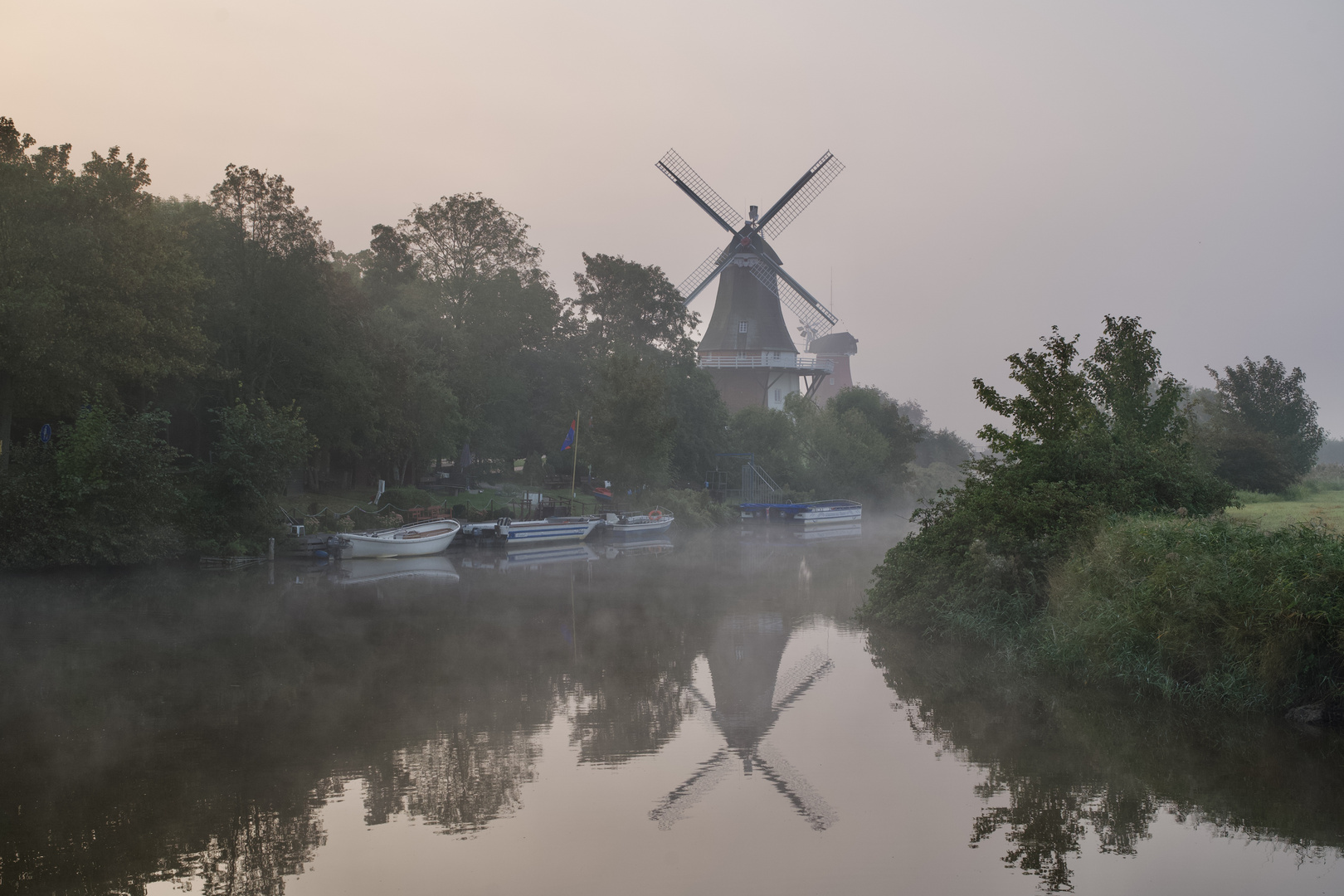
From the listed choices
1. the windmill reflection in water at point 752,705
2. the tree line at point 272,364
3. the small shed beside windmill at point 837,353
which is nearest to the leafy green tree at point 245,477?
the tree line at point 272,364

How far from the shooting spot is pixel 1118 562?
14.8m

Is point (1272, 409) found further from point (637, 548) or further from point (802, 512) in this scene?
point (637, 548)

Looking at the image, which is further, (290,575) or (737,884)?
(290,575)

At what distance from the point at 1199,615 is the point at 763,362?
54.4 m

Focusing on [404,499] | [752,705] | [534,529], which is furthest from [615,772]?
[404,499]

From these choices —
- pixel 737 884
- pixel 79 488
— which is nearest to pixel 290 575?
pixel 79 488

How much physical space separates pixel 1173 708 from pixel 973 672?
331cm

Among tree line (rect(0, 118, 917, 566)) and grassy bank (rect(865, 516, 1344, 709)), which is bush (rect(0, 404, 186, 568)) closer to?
tree line (rect(0, 118, 917, 566))

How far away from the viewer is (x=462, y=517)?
139ft

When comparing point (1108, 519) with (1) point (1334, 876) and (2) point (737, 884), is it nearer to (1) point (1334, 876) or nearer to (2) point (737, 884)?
(1) point (1334, 876)

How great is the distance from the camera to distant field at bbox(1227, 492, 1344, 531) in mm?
22719

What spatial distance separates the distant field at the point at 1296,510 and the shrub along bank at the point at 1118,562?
3.00 m

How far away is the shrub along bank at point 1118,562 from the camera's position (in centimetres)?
1212

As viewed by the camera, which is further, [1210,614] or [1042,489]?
[1042,489]
